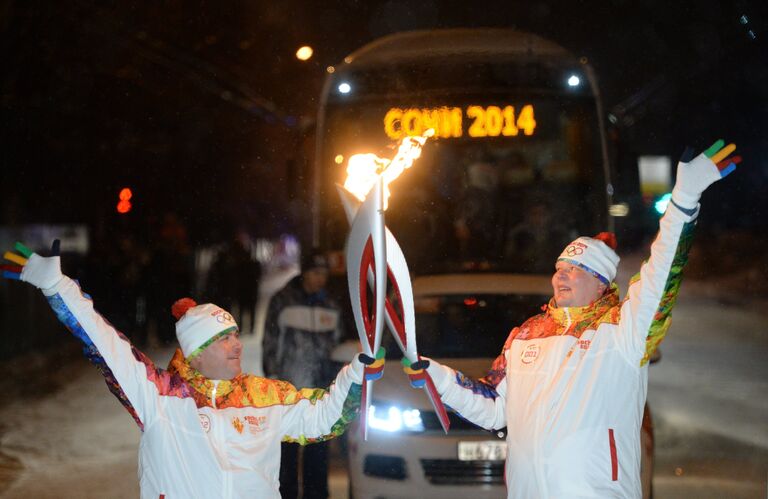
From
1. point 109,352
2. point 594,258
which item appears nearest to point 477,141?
point 594,258

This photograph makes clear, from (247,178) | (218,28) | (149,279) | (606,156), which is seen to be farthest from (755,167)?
(606,156)

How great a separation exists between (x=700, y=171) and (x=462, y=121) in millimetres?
4795

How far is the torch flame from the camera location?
114 inches

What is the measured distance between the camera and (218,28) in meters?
17.1

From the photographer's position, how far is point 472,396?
10.3 feet

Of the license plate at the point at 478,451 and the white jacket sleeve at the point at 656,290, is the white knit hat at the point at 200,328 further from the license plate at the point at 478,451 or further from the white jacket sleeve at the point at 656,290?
the license plate at the point at 478,451

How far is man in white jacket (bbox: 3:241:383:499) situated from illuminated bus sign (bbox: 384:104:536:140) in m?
4.56

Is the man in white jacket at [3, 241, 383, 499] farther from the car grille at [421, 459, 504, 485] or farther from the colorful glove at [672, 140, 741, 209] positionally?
the car grille at [421, 459, 504, 485]

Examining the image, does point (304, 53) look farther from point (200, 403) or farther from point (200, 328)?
point (200, 403)

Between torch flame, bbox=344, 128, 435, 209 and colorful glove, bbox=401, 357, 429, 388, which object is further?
colorful glove, bbox=401, 357, 429, 388

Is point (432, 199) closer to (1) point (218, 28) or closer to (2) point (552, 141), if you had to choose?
(2) point (552, 141)

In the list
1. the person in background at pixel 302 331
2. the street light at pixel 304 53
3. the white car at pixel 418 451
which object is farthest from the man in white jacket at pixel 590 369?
the street light at pixel 304 53

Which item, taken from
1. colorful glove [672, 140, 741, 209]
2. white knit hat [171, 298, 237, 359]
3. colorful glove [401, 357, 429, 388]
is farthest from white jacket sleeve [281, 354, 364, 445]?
colorful glove [672, 140, 741, 209]

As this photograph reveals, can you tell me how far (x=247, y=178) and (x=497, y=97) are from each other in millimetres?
19390
